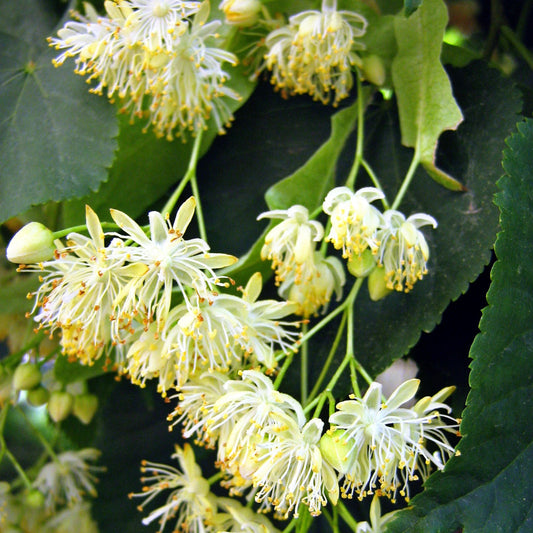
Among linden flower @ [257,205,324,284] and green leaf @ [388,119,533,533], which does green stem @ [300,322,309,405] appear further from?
green leaf @ [388,119,533,533]

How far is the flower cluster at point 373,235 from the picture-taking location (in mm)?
633

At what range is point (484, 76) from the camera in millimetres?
811

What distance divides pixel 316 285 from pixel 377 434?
0.54 ft

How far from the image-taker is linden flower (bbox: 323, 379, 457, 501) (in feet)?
1.93

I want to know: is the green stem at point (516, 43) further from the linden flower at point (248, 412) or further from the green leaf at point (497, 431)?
the linden flower at point (248, 412)

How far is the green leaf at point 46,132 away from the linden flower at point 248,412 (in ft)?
0.92

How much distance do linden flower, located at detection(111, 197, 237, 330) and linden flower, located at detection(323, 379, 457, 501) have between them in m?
0.16

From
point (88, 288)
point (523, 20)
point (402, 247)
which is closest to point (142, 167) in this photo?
point (88, 288)

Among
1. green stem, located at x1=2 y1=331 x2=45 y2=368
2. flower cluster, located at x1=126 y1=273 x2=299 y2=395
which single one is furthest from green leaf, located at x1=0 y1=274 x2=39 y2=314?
flower cluster, located at x1=126 y1=273 x2=299 y2=395

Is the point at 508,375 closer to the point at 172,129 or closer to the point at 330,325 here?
the point at 330,325

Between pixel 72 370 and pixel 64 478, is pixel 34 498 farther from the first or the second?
pixel 72 370

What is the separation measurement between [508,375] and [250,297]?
24cm

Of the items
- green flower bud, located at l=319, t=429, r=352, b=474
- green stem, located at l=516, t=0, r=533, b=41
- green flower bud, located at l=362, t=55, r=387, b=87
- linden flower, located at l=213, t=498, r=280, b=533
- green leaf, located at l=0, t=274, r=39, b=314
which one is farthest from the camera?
green stem, located at l=516, t=0, r=533, b=41

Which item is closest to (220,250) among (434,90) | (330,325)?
(330,325)
